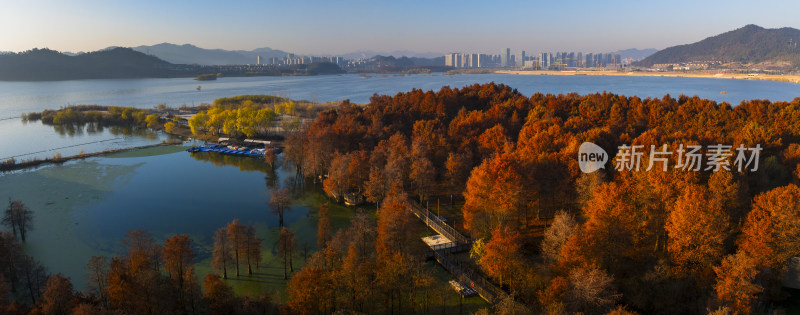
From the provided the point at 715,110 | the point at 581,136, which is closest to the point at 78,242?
the point at 581,136

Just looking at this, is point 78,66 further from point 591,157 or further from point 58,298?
point 591,157

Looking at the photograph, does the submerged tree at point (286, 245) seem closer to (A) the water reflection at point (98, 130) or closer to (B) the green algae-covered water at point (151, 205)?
(B) the green algae-covered water at point (151, 205)

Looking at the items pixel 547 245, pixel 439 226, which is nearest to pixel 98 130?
pixel 439 226

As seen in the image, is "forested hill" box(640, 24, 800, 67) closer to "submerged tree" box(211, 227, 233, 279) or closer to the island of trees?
the island of trees

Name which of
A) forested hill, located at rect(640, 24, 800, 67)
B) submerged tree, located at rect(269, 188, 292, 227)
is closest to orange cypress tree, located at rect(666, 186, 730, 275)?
submerged tree, located at rect(269, 188, 292, 227)

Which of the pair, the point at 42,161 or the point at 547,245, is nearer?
the point at 547,245

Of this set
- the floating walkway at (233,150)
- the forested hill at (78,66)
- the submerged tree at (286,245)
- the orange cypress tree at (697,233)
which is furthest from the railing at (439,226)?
the forested hill at (78,66)
